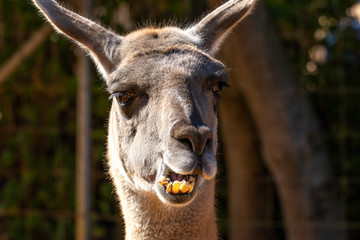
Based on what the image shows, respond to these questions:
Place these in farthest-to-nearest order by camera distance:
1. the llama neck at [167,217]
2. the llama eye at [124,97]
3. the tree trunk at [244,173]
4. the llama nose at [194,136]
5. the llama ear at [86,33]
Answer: the tree trunk at [244,173], the llama ear at [86,33], the llama neck at [167,217], the llama eye at [124,97], the llama nose at [194,136]

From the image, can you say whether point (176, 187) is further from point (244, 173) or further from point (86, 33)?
point (244, 173)

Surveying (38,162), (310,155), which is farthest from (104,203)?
(310,155)

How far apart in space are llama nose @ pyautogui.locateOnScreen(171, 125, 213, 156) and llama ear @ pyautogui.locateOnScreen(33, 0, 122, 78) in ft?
3.05

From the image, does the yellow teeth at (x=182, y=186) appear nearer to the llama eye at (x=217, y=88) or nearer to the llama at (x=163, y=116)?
the llama at (x=163, y=116)

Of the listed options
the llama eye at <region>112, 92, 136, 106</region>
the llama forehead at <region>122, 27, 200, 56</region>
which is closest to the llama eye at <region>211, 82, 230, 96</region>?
the llama forehead at <region>122, 27, 200, 56</region>

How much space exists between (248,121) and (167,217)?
3.94 metres

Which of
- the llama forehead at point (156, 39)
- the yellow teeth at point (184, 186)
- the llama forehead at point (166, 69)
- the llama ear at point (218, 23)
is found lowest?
the yellow teeth at point (184, 186)

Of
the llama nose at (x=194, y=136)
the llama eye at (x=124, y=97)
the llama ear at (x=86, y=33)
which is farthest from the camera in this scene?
the llama ear at (x=86, y=33)

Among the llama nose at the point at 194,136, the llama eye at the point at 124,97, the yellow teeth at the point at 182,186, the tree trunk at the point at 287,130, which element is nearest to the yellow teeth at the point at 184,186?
the yellow teeth at the point at 182,186

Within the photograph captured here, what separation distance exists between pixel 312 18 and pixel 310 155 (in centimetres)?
161

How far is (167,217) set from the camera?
12.0 ft

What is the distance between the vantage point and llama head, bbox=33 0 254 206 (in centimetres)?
316

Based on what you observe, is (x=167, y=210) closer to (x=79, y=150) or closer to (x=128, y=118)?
(x=128, y=118)

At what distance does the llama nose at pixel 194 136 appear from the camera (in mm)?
3061
